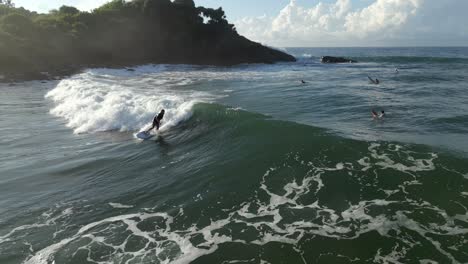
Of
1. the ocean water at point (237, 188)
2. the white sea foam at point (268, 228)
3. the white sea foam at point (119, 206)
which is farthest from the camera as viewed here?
the white sea foam at point (119, 206)

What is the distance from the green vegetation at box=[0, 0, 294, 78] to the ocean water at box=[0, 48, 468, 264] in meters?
49.0

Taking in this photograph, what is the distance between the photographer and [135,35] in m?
80.1

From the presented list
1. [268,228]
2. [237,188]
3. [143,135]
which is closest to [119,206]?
[237,188]

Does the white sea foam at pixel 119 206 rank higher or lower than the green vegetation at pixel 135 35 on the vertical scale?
lower

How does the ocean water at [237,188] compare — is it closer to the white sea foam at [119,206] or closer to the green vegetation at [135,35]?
the white sea foam at [119,206]

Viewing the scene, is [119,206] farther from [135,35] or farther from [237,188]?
[135,35]

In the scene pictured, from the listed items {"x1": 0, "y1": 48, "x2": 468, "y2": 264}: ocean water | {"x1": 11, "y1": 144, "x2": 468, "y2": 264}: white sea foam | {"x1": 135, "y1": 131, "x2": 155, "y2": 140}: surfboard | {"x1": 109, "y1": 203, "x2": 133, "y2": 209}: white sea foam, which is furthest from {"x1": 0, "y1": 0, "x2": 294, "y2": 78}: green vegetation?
{"x1": 11, "y1": 144, "x2": 468, "y2": 264}: white sea foam

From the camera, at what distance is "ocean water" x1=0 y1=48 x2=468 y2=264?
321 inches

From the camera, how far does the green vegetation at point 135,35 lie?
6406 cm

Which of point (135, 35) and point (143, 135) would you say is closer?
point (143, 135)

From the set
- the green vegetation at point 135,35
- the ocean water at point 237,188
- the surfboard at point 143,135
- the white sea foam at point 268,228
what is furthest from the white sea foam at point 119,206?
the green vegetation at point 135,35

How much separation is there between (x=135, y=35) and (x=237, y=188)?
76.2m

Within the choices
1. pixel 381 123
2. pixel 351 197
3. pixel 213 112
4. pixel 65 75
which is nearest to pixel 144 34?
pixel 65 75

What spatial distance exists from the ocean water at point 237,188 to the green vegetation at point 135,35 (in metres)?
49.0
